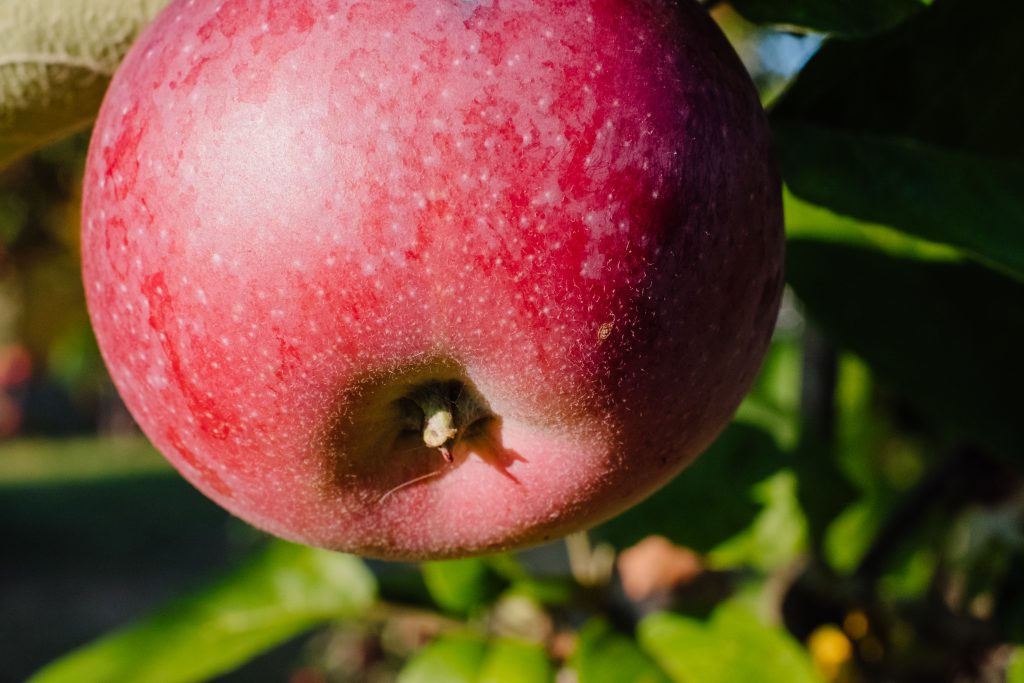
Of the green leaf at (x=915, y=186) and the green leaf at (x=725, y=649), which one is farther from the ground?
the green leaf at (x=915, y=186)

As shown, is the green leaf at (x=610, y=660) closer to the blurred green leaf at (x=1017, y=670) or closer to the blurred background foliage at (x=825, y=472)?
the blurred background foliage at (x=825, y=472)

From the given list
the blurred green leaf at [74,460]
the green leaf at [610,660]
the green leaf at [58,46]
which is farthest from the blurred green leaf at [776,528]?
the blurred green leaf at [74,460]

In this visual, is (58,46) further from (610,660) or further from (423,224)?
(610,660)

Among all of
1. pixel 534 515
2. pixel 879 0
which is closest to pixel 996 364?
pixel 879 0

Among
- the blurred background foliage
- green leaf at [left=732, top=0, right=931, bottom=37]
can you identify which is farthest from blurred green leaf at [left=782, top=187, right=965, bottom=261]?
green leaf at [left=732, top=0, right=931, bottom=37]

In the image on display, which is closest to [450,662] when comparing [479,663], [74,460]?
[479,663]
